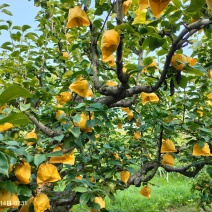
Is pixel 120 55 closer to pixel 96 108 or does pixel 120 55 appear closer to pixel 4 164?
pixel 96 108

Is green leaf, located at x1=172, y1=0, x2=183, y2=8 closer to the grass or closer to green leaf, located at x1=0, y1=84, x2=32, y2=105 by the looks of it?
green leaf, located at x1=0, y1=84, x2=32, y2=105

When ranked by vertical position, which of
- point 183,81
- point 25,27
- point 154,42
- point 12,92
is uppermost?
point 25,27

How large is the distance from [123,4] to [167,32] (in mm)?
176

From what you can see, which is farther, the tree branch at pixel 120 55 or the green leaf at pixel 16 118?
the tree branch at pixel 120 55

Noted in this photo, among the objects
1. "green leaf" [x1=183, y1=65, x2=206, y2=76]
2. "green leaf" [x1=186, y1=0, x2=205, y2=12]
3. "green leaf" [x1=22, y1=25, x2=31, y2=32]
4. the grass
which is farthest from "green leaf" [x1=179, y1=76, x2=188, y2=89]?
the grass

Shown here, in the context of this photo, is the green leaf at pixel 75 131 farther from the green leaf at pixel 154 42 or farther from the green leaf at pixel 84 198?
the green leaf at pixel 154 42

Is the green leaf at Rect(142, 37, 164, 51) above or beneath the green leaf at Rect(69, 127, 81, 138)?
above

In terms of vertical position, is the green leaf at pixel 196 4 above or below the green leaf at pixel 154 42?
above

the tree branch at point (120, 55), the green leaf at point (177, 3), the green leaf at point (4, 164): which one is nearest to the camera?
the green leaf at point (4, 164)

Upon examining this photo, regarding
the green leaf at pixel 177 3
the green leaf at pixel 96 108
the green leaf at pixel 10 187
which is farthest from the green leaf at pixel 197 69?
the green leaf at pixel 10 187

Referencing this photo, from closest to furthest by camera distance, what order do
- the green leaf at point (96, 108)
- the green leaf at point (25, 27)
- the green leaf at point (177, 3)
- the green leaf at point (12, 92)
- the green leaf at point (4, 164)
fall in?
the green leaf at point (12, 92)
the green leaf at point (4, 164)
the green leaf at point (177, 3)
the green leaf at point (96, 108)
the green leaf at point (25, 27)

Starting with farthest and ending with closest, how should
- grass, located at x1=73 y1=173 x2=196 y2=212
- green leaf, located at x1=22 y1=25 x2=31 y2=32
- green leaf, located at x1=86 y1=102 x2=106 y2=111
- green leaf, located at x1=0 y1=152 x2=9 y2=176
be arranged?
grass, located at x1=73 y1=173 x2=196 y2=212
green leaf, located at x1=22 y1=25 x2=31 y2=32
green leaf, located at x1=86 y1=102 x2=106 y2=111
green leaf, located at x1=0 y1=152 x2=9 y2=176

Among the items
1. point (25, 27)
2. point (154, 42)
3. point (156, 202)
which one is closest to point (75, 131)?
point (154, 42)

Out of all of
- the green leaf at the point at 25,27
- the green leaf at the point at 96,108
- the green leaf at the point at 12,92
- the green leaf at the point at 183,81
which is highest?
the green leaf at the point at 25,27
